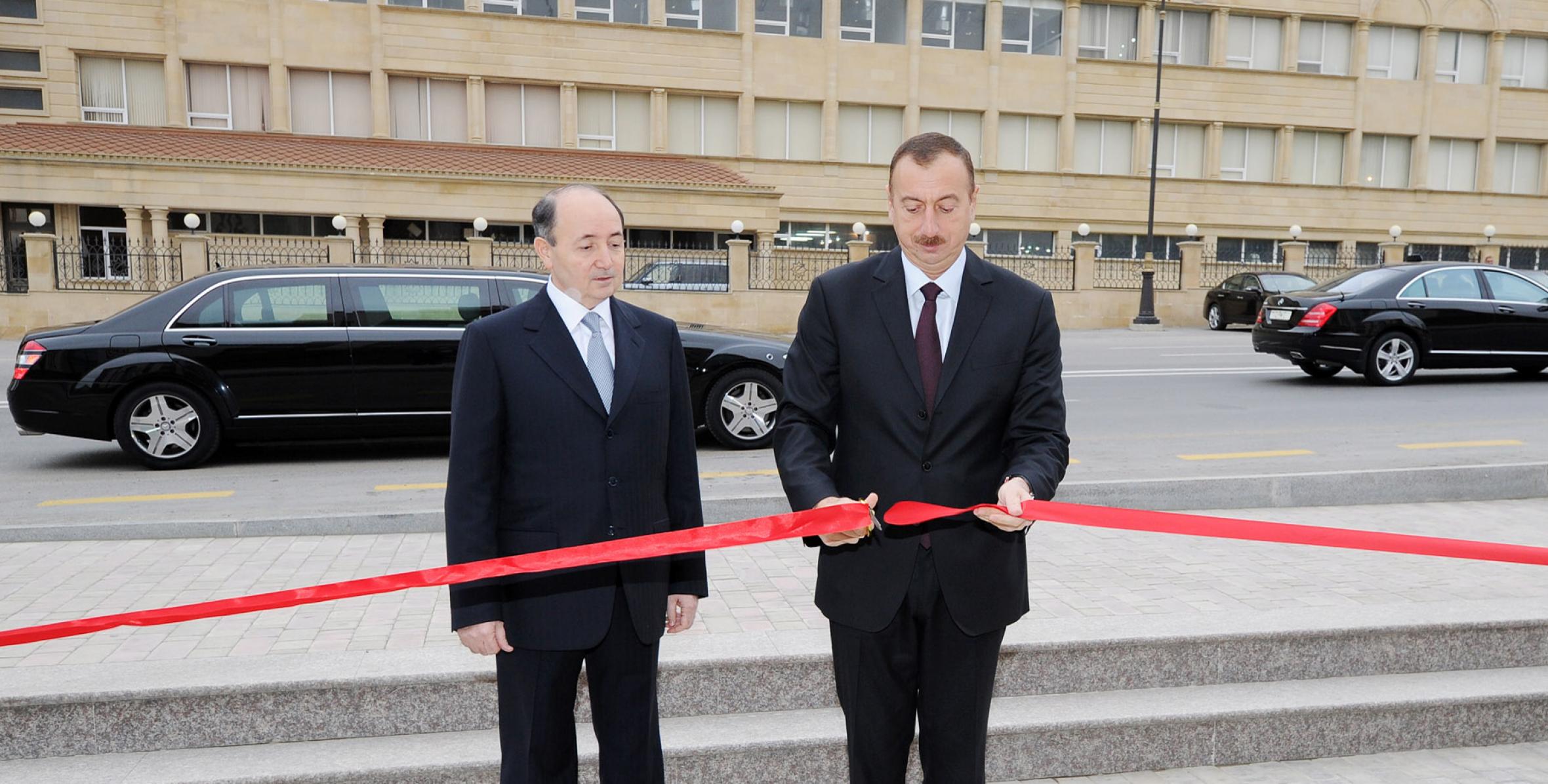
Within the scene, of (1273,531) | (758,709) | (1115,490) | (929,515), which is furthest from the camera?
(1115,490)

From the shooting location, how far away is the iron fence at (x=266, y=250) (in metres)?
27.2

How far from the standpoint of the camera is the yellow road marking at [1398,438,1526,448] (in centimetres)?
909

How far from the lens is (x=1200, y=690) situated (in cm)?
419

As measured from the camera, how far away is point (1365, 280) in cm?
1355

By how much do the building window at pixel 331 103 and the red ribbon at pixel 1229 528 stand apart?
34.2 meters

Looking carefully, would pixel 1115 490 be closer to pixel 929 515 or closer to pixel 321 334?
pixel 929 515

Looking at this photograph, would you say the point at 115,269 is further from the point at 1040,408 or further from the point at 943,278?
the point at 1040,408

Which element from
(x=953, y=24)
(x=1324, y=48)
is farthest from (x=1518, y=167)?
(x=953, y=24)

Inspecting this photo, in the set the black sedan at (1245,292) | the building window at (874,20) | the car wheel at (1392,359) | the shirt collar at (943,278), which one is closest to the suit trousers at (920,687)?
the shirt collar at (943,278)

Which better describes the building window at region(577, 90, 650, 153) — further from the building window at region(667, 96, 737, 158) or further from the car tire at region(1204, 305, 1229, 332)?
the car tire at region(1204, 305, 1229, 332)

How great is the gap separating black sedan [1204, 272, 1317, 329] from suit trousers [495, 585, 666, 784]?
A: 2646 cm

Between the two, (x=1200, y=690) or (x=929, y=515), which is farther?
(x=1200, y=690)

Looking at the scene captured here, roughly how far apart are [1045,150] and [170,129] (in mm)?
29406

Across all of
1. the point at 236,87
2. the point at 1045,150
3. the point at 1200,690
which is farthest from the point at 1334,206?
the point at 1200,690
